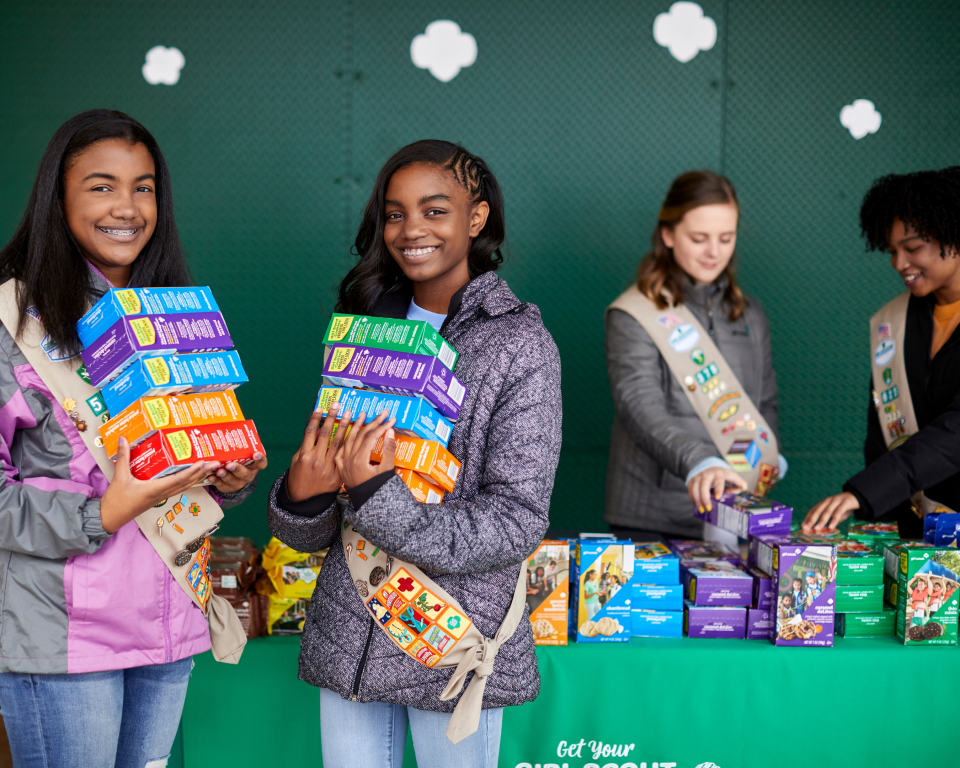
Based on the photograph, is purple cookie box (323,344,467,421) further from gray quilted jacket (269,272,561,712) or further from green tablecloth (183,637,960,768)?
green tablecloth (183,637,960,768)

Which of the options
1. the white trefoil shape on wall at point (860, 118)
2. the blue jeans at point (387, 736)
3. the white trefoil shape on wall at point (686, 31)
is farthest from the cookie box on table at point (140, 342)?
the white trefoil shape on wall at point (860, 118)

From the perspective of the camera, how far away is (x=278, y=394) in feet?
12.5

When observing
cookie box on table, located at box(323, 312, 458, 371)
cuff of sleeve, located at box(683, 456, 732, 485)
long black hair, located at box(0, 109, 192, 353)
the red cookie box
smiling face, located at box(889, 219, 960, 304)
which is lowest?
the red cookie box

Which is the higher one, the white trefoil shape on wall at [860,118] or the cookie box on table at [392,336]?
the white trefoil shape on wall at [860,118]

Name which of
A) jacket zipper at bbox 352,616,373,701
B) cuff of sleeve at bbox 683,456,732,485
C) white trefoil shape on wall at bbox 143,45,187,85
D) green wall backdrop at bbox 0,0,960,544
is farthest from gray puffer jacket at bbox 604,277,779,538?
white trefoil shape on wall at bbox 143,45,187,85

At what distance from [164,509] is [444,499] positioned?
0.54m

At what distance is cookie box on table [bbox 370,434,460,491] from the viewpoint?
134 centimetres

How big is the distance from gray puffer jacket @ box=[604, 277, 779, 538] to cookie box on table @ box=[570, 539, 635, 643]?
54 cm

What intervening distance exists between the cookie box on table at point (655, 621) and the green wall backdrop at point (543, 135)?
1763 mm

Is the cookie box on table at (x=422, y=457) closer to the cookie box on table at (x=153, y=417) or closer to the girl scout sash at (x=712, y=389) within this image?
the cookie box on table at (x=153, y=417)

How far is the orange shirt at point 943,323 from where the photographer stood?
7.96ft

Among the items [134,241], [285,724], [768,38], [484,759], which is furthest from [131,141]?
[768,38]

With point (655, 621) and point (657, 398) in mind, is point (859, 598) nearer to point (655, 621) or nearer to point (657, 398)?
point (655, 621)

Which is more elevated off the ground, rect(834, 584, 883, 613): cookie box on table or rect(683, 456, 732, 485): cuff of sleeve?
rect(683, 456, 732, 485): cuff of sleeve
